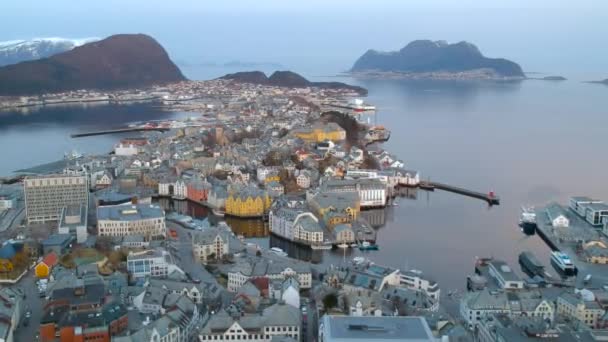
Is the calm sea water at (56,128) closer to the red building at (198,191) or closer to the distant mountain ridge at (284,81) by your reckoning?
the red building at (198,191)

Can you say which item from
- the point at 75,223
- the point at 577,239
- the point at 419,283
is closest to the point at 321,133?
the point at 577,239

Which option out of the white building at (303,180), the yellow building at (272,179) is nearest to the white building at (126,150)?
the yellow building at (272,179)

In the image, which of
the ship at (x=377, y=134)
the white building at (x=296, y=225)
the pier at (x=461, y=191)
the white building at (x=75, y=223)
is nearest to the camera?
the white building at (x=75, y=223)

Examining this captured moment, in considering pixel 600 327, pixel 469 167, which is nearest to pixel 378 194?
pixel 469 167

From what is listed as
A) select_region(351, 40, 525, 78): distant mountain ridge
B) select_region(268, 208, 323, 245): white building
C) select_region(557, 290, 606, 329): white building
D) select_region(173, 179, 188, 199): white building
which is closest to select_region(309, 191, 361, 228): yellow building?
select_region(268, 208, 323, 245): white building

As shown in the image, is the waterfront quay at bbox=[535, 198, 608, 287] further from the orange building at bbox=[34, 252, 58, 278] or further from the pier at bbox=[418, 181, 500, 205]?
the orange building at bbox=[34, 252, 58, 278]

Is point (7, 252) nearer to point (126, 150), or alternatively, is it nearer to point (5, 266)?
point (5, 266)

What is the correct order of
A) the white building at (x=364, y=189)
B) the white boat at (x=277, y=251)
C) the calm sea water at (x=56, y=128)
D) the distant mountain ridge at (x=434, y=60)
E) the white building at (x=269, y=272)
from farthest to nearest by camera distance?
the distant mountain ridge at (x=434, y=60), the calm sea water at (x=56, y=128), the white building at (x=364, y=189), the white boat at (x=277, y=251), the white building at (x=269, y=272)
